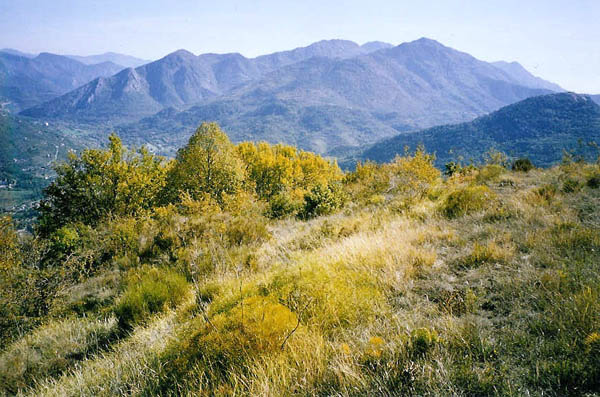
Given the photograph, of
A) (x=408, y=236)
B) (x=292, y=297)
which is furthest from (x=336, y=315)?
(x=408, y=236)

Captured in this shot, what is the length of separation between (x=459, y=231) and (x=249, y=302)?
4.56 m

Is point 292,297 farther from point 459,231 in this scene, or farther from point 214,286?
point 459,231

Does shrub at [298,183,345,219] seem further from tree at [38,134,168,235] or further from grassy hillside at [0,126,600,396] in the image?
tree at [38,134,168,235]

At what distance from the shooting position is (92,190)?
2103 cm

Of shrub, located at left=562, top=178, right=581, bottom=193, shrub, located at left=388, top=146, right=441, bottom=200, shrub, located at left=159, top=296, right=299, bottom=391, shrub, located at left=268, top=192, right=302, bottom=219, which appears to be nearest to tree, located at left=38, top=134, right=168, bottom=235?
shrub, located at left=268, top=192, right=302, bottom=219

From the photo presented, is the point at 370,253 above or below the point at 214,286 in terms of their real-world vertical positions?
above

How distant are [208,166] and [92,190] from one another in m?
8.48

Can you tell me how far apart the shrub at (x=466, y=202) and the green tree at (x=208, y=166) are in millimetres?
17146

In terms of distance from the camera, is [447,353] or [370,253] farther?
[370,253]

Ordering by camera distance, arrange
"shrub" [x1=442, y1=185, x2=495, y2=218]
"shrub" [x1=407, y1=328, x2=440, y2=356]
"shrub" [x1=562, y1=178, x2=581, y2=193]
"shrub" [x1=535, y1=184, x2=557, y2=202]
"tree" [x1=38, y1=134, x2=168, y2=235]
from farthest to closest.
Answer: "tree" [x1=38, y1=134, x2=168, y2=235] < "shrub" [x1=562, y1=178, x2=581, y2=193] < "shrub" [x1=442, y1=185, x2=495, y2=218] < "shrub" [x1=535, y1=184, x2=557, y2=202] < "shrub" [x1=407, y1=328, x2=440, y2=356]

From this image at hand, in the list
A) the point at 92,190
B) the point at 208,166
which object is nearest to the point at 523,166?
the point at 208,166

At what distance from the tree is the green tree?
3647mm

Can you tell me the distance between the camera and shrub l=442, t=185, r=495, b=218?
7.59 m

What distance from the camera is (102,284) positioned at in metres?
8.53
